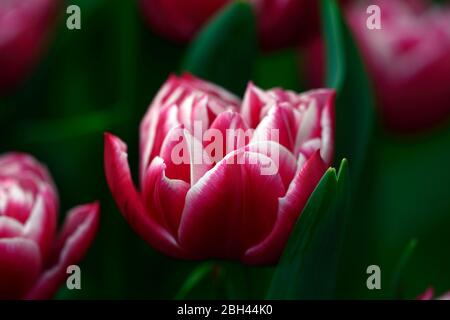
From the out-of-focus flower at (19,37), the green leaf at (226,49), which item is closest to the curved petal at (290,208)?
the green leaf at (226,49)

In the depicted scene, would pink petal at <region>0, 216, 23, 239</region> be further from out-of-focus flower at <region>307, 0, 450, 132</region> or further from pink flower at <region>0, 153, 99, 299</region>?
out-of-focus flower at <region>307, 0, 450, 132</region>

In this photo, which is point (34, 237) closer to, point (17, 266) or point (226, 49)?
point (17, 266)

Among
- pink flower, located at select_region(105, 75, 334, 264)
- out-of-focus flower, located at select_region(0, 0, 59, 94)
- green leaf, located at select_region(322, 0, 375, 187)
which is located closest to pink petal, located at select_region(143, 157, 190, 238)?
pink flower, located at select_region(105, 75, 334, 264)

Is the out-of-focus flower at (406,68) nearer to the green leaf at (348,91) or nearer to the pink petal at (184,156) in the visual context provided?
the green leaf at (348,91)

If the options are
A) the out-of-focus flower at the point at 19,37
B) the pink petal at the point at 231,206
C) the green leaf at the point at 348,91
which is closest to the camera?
the pink petal at the point at 231,206

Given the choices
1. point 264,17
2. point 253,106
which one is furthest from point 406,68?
point 253,106
